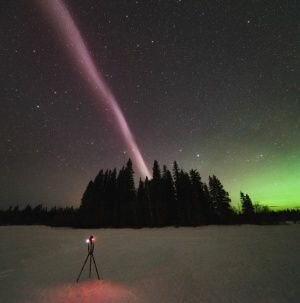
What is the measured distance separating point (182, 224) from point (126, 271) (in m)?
28.4

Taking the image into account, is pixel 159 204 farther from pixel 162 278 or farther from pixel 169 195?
pixel 162 278

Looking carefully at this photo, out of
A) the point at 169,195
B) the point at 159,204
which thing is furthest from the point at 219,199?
the point at 159,204

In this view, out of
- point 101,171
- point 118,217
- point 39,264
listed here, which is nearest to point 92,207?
point 118,217

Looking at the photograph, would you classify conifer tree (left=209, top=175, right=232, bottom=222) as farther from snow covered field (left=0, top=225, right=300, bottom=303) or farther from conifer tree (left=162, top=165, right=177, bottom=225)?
snow covered field (left=0, top=225, right=300, bottom=303)

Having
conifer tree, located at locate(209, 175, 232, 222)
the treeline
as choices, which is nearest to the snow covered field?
the treeline

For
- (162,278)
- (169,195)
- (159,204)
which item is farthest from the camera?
(169,195)

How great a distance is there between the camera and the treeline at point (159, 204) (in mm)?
36375

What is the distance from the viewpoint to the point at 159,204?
3781 cm

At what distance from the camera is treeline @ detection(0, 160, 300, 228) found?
119 ft

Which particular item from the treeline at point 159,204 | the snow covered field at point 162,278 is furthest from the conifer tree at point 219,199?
the snow covered field at point 162,278

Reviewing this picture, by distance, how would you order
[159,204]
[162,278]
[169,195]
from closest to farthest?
1. [162,278]
2. [159,204]
3. [169,195]

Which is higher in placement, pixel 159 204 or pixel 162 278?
pixel 159 204

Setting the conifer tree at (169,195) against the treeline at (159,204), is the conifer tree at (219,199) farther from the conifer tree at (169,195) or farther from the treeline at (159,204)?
the conifer tree at (169,195)

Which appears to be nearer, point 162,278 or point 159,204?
point 162,278
